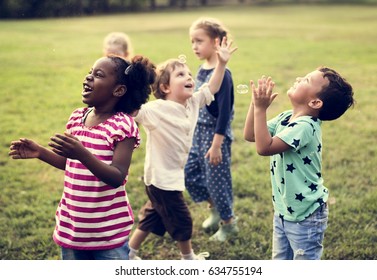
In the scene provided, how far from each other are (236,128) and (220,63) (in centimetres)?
347

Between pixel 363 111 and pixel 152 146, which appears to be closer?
pixel 152 146

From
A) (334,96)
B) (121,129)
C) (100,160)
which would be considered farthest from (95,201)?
(334,96)

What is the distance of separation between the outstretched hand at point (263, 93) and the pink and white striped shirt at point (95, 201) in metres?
0.58

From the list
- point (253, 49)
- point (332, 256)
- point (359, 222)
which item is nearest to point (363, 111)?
point (359, 222)

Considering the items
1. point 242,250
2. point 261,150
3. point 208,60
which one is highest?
point 208,60

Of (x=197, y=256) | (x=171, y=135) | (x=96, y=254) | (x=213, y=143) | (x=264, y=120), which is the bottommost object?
(x=197, y=256)

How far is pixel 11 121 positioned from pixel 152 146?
14.5 ft

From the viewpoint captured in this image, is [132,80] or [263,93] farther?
[132,80]

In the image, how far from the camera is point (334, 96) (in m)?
2.64

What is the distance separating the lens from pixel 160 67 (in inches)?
128

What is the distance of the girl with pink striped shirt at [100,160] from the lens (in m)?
2.47

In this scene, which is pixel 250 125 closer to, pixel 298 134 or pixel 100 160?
pixel 298 134

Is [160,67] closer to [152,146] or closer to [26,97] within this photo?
[152,146]

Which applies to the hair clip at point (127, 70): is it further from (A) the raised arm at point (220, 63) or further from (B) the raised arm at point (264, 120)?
(A) the raised arm at point (220, 63)
